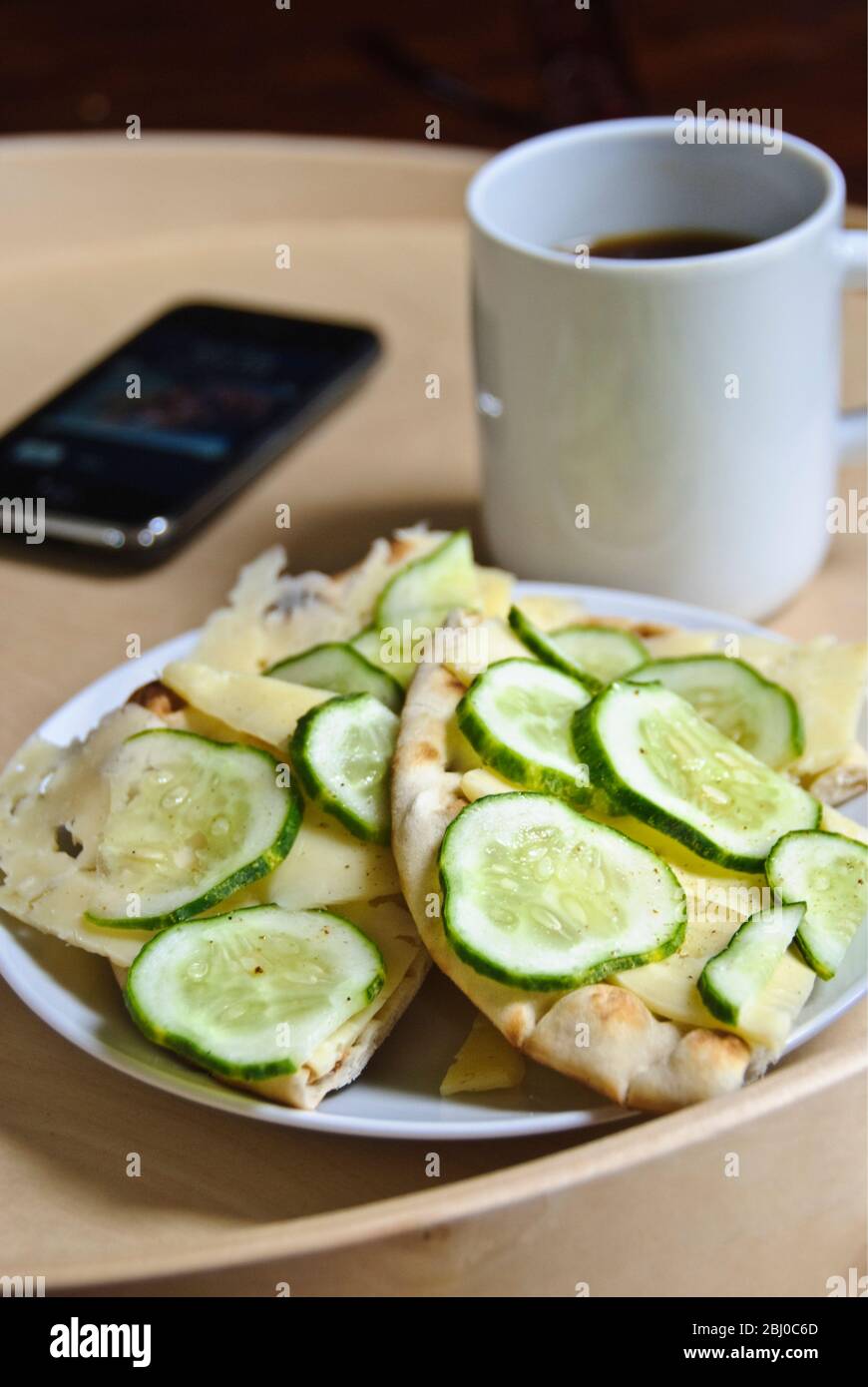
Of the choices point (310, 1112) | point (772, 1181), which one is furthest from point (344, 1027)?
point (772, 1181)

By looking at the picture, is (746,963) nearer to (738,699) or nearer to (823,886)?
(823,886)

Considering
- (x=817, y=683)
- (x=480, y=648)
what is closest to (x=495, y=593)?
(x=480, y=648)

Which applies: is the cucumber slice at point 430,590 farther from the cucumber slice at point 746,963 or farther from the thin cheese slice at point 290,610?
the cucumber slice at point 746,963

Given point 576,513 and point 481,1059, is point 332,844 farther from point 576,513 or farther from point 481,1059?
point 576,513

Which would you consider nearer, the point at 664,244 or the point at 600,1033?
the point at 600,1033

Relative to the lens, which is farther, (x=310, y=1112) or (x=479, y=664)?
(x=479, y=664)

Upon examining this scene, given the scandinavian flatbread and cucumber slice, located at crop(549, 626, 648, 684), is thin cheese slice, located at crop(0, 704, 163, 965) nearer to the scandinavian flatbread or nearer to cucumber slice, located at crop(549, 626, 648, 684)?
the scandinavian flatbread
